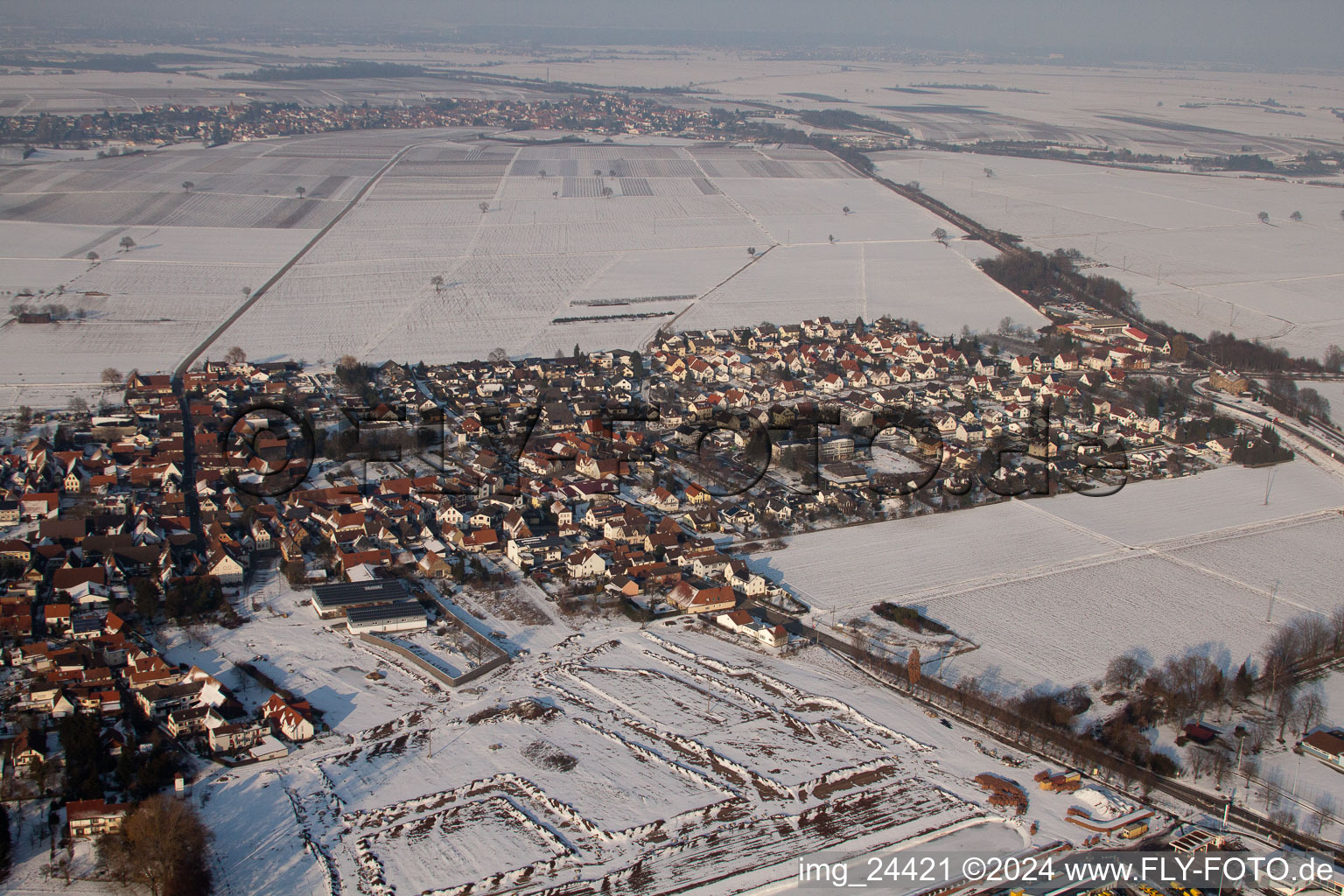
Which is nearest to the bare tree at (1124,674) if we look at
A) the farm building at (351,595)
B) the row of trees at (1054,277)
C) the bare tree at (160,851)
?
the farm building at (351,595)

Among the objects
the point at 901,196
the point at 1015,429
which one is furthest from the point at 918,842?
the point at 901,196

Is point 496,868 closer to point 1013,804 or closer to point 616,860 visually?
point 616,860

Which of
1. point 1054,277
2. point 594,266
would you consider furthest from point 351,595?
point 1054,277

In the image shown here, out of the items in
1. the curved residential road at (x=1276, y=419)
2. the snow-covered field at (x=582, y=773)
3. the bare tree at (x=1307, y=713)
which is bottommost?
the snow-covered field at (x=582, y=773)

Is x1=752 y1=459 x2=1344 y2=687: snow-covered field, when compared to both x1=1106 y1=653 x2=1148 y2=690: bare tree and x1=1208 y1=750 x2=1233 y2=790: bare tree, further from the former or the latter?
x1=1208 y1=750 x2=1233 y2=790: bare tree

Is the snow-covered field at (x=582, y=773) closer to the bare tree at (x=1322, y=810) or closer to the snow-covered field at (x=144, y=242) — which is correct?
the bare tree at (x=1322, y=810)

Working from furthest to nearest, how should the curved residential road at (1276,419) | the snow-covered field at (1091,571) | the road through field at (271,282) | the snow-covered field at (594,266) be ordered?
the snow-covered field at (594,266), the road through field at (271,282), the curved residential road at (1276,419), the snow-covered field at (1091,571)
